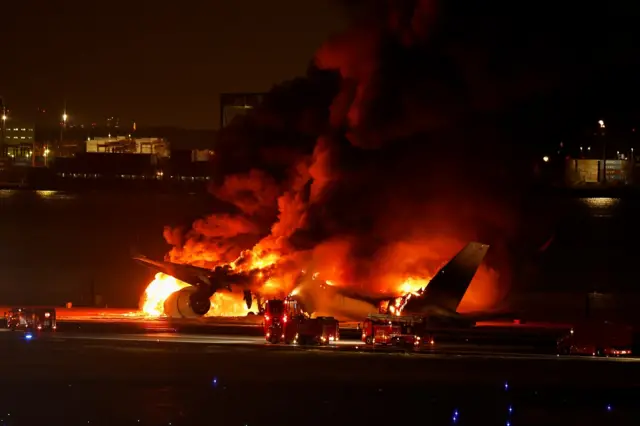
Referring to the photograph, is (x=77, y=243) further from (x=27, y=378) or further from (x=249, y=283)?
(x=27, y=378)

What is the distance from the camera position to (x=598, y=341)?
47000mm

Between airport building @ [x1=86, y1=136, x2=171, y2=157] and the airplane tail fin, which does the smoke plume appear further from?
airport building @ [x1=86, y1=136, x2=171, y2=157]

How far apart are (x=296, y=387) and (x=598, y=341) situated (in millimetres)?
20181

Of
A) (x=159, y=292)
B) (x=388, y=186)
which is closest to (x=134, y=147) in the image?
(x=159, y=292)

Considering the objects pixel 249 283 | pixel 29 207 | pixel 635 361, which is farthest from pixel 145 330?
pixel 29 207

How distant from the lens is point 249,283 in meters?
60.3

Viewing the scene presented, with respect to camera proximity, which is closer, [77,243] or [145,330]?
[145,330]

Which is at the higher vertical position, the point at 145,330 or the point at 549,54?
the point at 549,54

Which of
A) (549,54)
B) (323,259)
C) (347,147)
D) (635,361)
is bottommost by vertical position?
(635,361)

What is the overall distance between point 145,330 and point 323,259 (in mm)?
10436

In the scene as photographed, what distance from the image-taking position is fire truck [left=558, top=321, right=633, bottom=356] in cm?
4694

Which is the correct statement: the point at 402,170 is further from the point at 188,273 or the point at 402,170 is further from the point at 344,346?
the point at 344,346

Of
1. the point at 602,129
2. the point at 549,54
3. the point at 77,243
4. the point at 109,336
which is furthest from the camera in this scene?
the point at 77,243

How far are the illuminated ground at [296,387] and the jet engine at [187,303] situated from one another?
55.9ft
